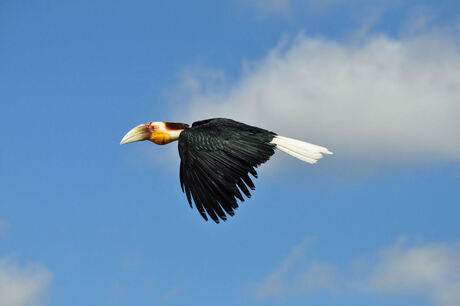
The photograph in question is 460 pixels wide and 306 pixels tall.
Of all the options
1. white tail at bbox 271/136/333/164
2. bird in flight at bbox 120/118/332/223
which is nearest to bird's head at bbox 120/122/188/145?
bird in flight at bbox 120/118/332/223

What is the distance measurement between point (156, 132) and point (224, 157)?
2.77m

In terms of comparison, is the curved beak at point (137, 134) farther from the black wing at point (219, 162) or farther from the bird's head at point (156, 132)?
the black wing at point (219, 162)

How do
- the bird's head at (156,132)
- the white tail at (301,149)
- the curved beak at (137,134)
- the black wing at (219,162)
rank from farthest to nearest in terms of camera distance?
1. the curved beak at (137,134)
2. the bird's head at (156,132)
3. the white tail at (301,149)
4. the black wing at (219,162)

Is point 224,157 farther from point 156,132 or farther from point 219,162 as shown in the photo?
point 156,132

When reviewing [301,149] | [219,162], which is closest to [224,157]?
[219,162]

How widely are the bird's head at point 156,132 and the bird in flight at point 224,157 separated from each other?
913mm

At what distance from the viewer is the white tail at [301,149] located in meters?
13.4

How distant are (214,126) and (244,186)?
147 cm

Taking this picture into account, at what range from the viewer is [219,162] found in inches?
493

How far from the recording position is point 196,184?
12.4 metres

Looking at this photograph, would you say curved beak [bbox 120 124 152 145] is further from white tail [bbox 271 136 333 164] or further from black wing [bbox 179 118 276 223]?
white tail [bbox 271 136 333 164]

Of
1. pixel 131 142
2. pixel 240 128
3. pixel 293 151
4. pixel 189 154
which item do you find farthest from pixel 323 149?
pixel 131 142

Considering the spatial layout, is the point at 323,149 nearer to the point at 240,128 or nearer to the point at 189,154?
the point at 240,128

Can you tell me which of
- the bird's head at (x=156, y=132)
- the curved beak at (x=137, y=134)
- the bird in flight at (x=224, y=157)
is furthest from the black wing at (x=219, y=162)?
the curved beak at (x=137, y=134)
